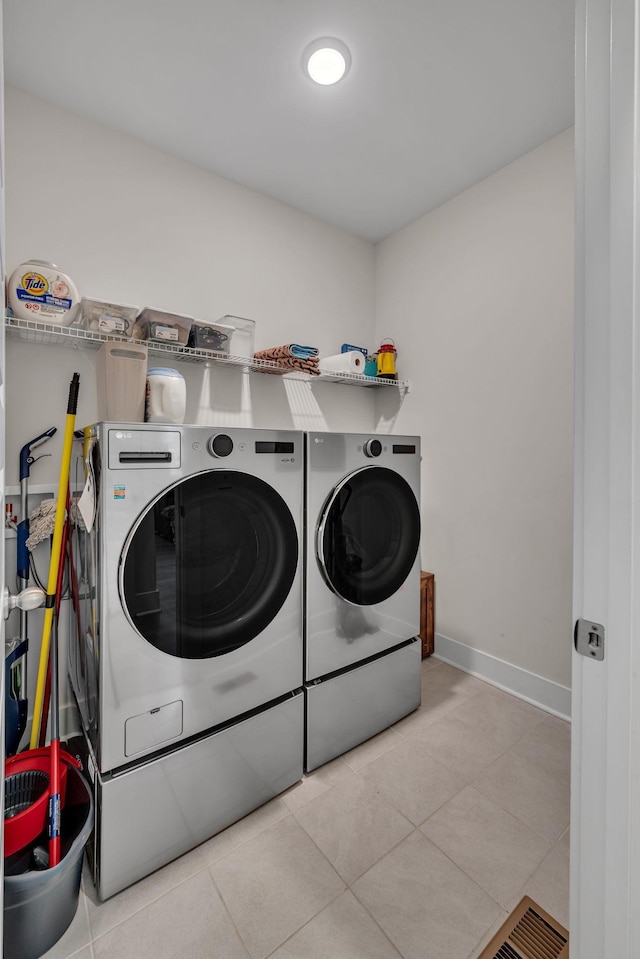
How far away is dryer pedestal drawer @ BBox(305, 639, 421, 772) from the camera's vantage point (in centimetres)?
178

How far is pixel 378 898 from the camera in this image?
1304mm

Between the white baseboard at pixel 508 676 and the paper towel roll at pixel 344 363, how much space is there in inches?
65.9

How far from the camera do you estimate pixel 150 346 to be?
1.93m

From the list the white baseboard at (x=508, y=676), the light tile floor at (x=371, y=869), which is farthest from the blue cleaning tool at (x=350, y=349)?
the light tile floor at (x=371, y=869)

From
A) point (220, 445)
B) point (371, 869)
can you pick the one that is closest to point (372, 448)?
point (220, 445)

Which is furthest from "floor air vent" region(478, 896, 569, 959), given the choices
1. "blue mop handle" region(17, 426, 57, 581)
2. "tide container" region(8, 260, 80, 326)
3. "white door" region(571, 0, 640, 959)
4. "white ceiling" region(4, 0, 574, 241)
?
"white ceiling" region(4, 0, 574, 241)

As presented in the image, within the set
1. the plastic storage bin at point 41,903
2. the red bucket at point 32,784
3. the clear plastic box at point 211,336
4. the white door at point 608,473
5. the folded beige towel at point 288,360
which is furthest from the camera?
the folded beige towel at point 288,360

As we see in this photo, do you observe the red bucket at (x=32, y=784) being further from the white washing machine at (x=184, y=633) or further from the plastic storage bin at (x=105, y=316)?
the plastic storage bin at (x=105, y=316)

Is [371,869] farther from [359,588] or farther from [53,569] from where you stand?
[53,569]

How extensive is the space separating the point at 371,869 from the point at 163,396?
5.59 ft

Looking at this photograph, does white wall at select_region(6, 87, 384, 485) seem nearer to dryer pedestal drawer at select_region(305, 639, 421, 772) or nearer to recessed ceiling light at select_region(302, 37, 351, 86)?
recessed ceiling light at select_region(302, 37, 351, 86)

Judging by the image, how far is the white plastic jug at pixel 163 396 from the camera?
1636mm

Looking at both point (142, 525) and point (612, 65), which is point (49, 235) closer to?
point (142, 525)

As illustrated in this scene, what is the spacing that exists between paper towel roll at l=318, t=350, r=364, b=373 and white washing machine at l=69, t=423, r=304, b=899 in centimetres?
106
